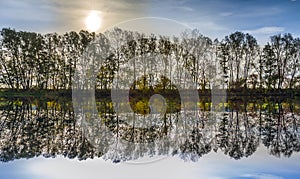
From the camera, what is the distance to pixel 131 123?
9773mm

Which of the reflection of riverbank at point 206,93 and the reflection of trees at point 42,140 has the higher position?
the reflection of riverbank at point 206,93

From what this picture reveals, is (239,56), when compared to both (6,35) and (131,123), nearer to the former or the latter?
(6,35)

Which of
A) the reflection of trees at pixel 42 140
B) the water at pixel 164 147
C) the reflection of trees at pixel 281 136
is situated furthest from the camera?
the reflection of trees at pixel 281 136

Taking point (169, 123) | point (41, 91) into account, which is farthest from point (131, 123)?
point (41, 91)

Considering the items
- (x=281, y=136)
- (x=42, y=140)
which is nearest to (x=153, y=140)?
(x=42, y=140)

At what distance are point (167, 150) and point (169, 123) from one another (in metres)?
3.20

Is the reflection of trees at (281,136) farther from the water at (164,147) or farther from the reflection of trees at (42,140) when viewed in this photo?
the reflection of trees at (42,140)

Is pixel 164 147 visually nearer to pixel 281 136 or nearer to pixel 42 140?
pixel 42 140

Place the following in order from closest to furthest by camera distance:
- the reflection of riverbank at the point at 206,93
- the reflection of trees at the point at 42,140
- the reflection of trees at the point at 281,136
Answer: the reflection of trees at the point at 42,140 → the reflection of trees at the point at 281,136 → the reflection of riverbank at the point at 206,93

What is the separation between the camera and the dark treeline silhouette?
1099 inches

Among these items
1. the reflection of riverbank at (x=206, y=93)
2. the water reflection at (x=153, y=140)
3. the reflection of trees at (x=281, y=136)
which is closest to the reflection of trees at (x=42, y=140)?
the water reflection at (x=153, y=140)

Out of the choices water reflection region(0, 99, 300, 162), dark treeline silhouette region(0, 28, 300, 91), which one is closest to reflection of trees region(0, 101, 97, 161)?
water reflection region(0, 99, 300, 162)

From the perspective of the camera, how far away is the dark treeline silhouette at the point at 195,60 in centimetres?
2792

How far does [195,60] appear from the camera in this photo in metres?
27.5
